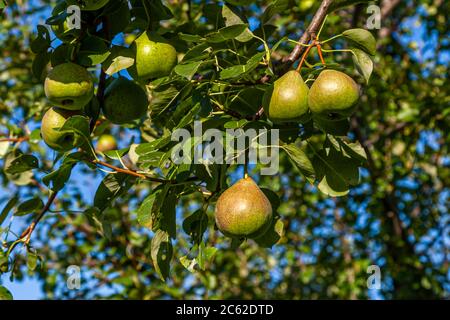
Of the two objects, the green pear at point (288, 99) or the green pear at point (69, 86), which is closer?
the green pear at point (288, 99)

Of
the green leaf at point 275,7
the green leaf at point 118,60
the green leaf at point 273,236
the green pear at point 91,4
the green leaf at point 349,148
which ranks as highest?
the green leaf at point 275,7

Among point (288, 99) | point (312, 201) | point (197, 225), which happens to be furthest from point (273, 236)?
point (312, 201)

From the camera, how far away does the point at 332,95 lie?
130cm

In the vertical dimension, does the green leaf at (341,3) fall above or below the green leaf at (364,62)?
above

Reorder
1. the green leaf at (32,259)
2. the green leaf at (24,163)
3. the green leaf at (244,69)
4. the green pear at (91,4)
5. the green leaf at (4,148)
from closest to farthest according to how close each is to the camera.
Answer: the green leaf at (244,69), the green pear at (91,4), the green leaf at (24,163), the green leaf at (32,259), the green leaf at (4,148)

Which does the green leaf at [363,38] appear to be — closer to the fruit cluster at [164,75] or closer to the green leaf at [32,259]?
the fruit cluster at [164,75]

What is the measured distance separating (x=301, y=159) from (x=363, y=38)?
A: 0.33 meters

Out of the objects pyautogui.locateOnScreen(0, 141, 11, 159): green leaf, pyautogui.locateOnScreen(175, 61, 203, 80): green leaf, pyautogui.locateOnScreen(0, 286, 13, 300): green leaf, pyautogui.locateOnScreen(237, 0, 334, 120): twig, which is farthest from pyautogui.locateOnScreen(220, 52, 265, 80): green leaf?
pyautogui.locateOnScreen(0, 141, 11, 159): green leaf

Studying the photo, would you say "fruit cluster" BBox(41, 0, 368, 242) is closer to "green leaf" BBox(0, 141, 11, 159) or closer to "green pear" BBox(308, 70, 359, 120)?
"green pear" BBox(308, 70, 359, 120)

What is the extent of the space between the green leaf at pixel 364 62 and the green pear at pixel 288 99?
0.15 m

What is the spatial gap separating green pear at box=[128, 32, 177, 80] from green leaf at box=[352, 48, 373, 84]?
490mm

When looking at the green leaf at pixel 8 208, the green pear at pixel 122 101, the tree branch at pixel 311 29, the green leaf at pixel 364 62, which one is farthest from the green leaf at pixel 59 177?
the green leaf at pixel 364 62

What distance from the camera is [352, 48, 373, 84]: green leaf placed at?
4.56 feet

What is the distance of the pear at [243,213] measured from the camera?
1355 millimetres
